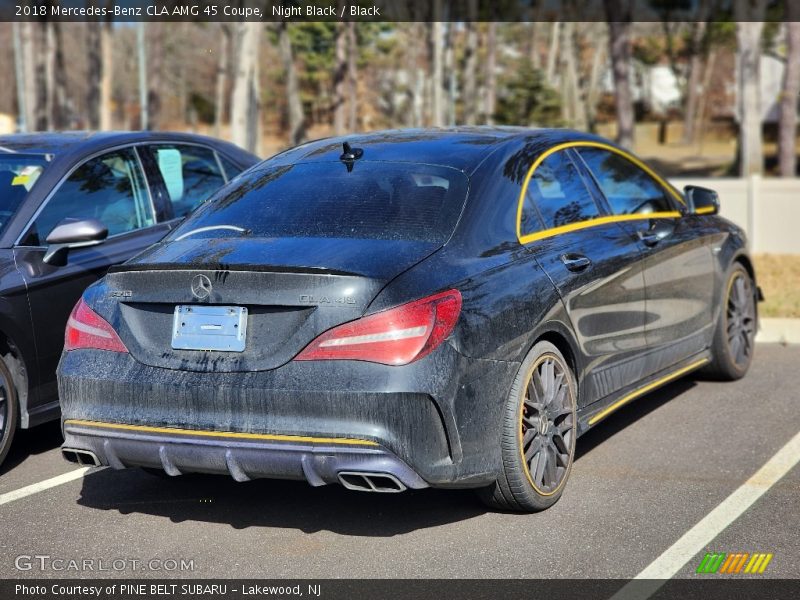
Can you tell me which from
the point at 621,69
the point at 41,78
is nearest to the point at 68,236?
the point at 621,69

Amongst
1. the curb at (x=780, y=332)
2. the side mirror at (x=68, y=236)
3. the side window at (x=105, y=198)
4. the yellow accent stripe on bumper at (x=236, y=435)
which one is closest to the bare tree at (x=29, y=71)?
the curb at (x=780, y=332)

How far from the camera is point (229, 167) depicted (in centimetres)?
805

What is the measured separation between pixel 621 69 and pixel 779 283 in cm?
1749

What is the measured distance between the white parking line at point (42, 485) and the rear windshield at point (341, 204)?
142 centimetres

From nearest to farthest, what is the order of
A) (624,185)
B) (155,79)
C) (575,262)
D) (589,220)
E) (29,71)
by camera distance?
(575,262) → (589,220) → (624,185) → (29,71) → (155,79)

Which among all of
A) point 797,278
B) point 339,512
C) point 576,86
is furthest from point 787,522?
point 576,86

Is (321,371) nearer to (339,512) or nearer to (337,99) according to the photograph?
(339,512)

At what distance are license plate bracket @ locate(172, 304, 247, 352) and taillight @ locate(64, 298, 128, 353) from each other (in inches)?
10.8

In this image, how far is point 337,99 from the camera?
148 feet

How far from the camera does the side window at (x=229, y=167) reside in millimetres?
8008

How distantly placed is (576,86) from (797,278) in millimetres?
45801

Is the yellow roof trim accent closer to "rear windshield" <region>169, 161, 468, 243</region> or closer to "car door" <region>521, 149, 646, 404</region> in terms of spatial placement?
"car door" <region>521, 149, 646, 404</region>

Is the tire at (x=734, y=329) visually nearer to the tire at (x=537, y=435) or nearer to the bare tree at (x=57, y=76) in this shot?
the tire at (x=537, y=435)

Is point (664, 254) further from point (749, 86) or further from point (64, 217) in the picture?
point (749, 86)
